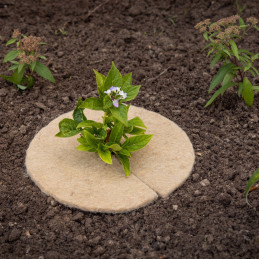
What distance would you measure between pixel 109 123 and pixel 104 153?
0.23m

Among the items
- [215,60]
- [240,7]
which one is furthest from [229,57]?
[240,7]

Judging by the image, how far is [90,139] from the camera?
3131 millimetres

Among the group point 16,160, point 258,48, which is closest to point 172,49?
point 258,48

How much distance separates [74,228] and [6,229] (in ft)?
1.45

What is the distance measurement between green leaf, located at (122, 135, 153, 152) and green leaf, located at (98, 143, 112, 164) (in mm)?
136

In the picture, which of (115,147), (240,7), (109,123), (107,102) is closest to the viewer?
(107,102)

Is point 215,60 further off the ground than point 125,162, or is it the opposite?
point 215,60

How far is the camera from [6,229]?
2908 mm

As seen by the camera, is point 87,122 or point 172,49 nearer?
point 87,122

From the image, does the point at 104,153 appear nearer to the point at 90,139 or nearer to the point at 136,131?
the point at 90,139

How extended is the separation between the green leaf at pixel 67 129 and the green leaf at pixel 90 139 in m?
0.08

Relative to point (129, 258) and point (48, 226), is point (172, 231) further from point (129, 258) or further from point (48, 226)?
point (48, 226)

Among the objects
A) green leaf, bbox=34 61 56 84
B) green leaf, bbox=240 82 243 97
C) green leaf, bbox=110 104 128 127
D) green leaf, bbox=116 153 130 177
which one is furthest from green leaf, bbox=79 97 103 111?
green leaf, bbox=240 82 243 97

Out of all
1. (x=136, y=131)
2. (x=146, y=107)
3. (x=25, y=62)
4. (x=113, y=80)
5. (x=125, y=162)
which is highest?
(x=113, y=80)
